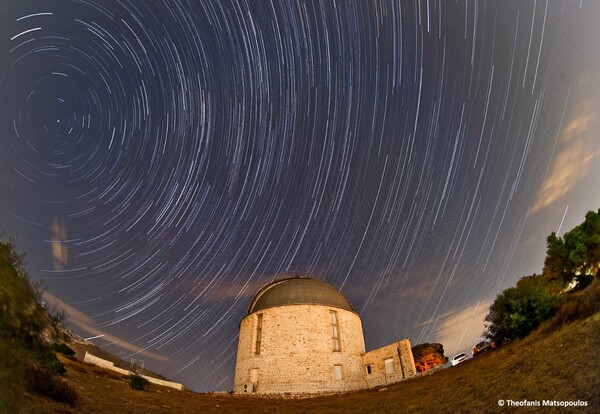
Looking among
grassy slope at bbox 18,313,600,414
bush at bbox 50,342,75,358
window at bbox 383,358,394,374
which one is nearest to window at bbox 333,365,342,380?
window at bbox 383,358,394,374

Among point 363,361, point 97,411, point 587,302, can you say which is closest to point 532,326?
point 587,302

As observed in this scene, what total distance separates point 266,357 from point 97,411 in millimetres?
20021

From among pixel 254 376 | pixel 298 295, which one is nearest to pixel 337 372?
pixel 254 376

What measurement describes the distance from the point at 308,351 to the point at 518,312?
16754mm

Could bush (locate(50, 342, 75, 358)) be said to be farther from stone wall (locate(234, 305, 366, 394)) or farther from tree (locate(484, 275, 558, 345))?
tree (locate(484, 275, 558, 345))

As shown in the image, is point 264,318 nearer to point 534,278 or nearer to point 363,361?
point 363,361

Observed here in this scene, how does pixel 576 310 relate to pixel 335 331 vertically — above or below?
below

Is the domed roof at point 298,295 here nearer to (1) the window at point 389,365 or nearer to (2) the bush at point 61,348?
(1) the window at point 389,365

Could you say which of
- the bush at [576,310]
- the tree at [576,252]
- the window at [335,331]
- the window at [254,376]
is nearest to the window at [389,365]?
the window at [335,331]

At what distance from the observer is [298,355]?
2850 cm

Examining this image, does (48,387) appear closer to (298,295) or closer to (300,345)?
(300,345)

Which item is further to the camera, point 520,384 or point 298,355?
point 298,355

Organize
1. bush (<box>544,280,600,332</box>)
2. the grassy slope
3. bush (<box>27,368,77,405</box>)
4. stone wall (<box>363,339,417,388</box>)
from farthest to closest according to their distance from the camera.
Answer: stone wall (<box>363,339,417,388</box>)
bush (<box>544,280,600,332</box>)
bush (<box>27,368,77,405</box>)
the grassy slope

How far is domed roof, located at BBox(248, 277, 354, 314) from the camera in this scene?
3216 centimetres
